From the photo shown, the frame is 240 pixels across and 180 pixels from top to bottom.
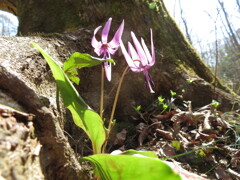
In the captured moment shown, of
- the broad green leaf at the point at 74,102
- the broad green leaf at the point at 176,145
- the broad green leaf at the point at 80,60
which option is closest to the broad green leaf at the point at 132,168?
the broad green leaf at the point at 74,102

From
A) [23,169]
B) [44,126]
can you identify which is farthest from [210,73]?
[23,169]

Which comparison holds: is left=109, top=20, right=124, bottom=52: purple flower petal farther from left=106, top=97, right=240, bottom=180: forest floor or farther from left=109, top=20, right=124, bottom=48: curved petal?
left=106, top=97, right=240, bottom=180: forest floor

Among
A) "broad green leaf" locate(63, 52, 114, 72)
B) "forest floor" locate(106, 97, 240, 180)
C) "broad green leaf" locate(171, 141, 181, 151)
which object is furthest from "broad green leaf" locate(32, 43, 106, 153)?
"broad green leaf" locate(171, 141, 181, 151)

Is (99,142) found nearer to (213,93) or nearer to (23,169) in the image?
(23,169)

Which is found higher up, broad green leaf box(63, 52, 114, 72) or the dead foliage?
broad green leaf box(63, 52, 114, 72)

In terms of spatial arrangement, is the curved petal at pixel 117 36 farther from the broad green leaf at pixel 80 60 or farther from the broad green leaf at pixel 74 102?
the broad green leaf at pixel 74 102

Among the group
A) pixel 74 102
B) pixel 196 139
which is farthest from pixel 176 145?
pixel 74 102

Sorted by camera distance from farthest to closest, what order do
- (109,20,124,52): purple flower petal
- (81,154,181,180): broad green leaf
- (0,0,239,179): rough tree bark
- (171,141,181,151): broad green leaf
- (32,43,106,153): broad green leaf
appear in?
(171,141,181,151): broad green leaf, (0,0,239,179): rough tree bark, (109,20,124,52): purple flower petal, (32,43,106,153): broad green leaf, (81,154,181,180): broad green leaf
